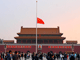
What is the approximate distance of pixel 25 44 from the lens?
148ft

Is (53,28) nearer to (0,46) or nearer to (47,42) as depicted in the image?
(47,42)

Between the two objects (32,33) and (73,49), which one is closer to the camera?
(73,49)

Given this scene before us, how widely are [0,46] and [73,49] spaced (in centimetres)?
1939

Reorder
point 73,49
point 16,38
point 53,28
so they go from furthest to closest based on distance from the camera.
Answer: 1. point 53,28
2. point 16,38
3. point 73,49

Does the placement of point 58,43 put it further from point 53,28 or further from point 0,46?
point 0,46

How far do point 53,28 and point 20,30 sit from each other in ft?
32.2

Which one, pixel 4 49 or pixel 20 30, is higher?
pixel 20 30

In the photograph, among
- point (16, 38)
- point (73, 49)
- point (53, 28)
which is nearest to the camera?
point (73, 49)

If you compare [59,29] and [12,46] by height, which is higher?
[59,29]

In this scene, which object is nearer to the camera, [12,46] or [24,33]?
[12,46]

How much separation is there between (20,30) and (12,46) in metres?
6.61

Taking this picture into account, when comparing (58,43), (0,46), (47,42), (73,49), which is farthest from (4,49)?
(73,49)

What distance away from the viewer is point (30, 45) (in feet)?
148

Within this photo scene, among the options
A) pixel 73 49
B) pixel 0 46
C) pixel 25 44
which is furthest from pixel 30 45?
pixel 73 49
